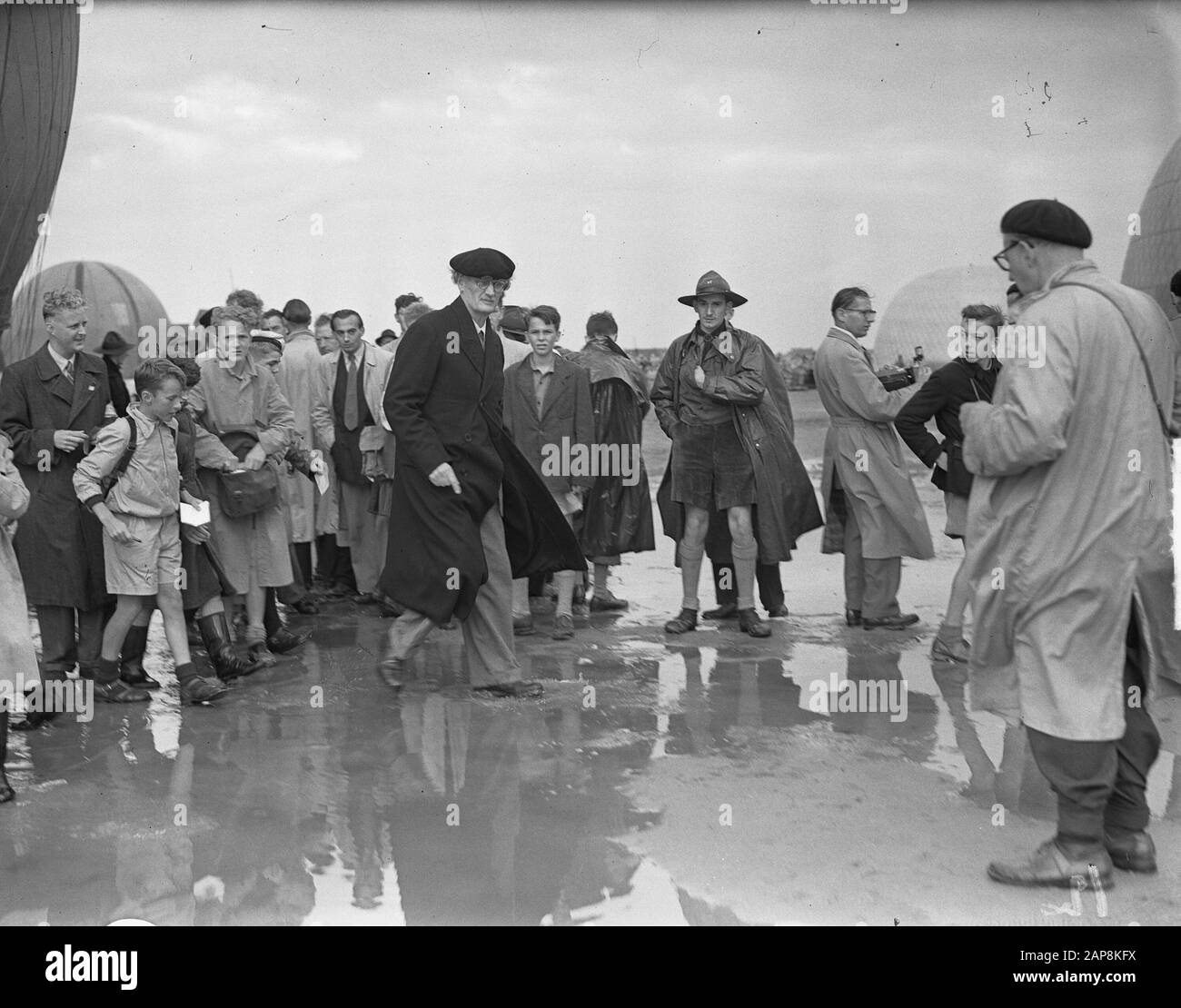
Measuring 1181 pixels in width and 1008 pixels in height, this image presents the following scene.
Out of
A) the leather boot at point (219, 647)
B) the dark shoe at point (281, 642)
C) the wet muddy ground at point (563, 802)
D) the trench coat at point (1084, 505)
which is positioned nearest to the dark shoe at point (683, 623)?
the wet muddy ground at point (563, 802)

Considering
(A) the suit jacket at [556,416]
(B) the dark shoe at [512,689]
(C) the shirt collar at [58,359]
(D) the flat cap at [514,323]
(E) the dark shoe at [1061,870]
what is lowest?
(B) the dark shoe at [512,689]

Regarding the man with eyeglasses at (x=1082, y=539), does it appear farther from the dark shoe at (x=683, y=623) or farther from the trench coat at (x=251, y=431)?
the trench coat at (x=251, y=431)

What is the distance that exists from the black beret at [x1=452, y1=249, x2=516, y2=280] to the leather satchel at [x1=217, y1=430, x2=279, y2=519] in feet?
5.03

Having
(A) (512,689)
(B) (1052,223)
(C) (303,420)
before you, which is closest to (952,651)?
(A) (512,689)

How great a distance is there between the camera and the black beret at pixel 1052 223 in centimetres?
392

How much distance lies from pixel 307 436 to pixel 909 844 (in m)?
5.38

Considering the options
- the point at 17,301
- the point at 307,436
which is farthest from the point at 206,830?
the point at 17,301

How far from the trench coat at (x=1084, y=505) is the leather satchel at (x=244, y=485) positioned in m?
3.90

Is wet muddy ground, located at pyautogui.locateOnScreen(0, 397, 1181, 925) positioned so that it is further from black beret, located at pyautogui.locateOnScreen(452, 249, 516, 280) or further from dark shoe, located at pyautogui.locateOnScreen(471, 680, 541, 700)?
black beret, located at pyautogui.locateOnScreen(452, 249, 516, 280)

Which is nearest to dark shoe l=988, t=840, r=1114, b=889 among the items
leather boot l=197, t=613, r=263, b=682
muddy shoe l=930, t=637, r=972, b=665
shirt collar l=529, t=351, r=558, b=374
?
muddy shoe l=930, t=637, r=972, b=665

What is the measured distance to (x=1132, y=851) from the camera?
391 cm

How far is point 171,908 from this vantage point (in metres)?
3.70

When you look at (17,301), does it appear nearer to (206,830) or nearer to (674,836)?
(206,830)


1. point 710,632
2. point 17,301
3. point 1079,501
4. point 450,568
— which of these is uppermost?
point 17,301
